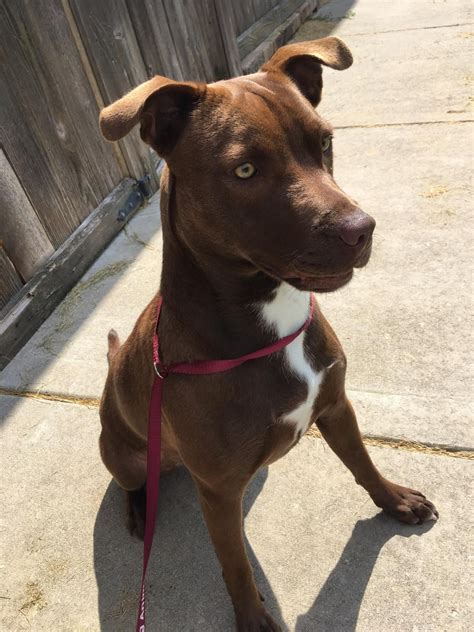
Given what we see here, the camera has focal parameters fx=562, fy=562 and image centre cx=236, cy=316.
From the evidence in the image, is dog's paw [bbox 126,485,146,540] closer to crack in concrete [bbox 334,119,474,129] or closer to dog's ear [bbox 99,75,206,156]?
dog's ear [bbox 99,75,206,156]

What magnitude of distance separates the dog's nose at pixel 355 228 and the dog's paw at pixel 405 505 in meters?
1.22

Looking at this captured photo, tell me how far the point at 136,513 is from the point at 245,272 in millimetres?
1413

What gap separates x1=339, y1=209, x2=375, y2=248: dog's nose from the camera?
1447 millimetres

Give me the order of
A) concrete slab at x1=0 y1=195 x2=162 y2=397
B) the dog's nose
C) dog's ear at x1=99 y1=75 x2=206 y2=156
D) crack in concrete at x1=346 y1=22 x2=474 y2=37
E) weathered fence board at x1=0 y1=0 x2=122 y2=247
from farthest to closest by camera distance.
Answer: crack in concrete at x1=346 y1=22 x2=474 y2=37 < weathered fence board at x1=0 y1=0 x2=122 y2=247 < concrete slab at x1=0 y1=195 x2=162 y2=397 < dog's ear at x1=99 y1=75 x2=206 y2=156 < the dog's nose

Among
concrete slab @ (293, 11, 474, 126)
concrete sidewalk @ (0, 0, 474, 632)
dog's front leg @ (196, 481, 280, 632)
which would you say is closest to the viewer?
dog's front leg @ (196, 481, 280, 632)

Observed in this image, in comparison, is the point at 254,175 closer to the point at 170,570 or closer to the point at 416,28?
the point at 170,570

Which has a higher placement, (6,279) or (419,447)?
(6,279)

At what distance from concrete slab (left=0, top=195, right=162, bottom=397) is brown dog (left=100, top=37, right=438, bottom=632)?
1.26 meters

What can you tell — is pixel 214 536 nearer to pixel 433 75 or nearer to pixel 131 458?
pixel 131 458

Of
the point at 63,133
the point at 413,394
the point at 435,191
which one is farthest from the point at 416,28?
the point at 413,394

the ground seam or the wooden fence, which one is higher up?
the wooden fence

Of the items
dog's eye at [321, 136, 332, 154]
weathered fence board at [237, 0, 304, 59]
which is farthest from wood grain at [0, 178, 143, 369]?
weathered fence board at [237, 0, 304, 59]

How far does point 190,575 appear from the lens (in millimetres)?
2318

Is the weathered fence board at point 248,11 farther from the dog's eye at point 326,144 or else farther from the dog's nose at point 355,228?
the dog's nose at point 355,228
